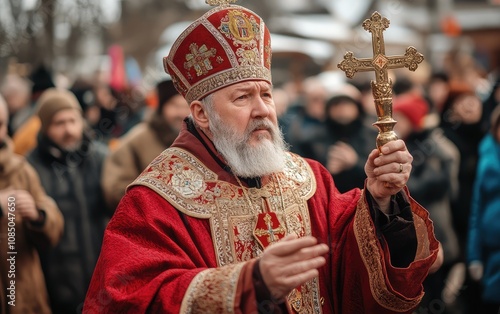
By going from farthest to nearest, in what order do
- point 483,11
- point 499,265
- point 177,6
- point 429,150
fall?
point 483,11
point 177,6
point 429,150
point 499,265

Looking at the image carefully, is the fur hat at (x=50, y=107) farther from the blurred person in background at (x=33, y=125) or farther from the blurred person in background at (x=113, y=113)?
the blurred person in background at (x=113, y=113)

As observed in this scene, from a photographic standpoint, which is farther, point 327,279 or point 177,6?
point 177,6

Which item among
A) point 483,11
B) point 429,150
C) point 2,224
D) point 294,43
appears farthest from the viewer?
point 483,11

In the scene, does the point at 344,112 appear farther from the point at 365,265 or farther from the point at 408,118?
the point at 365,265

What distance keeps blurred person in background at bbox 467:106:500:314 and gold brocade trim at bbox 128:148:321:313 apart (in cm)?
354

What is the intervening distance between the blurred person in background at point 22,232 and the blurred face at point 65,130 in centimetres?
97

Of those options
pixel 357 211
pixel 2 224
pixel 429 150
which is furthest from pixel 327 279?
pixel 429 150

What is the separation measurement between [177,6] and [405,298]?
27.0m

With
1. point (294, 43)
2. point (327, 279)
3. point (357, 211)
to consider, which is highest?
point (294, 43)

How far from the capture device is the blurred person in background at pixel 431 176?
9.14 m

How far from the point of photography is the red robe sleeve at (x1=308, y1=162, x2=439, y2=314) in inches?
185

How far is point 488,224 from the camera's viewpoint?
327 inches

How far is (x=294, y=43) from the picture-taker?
84.0 feet

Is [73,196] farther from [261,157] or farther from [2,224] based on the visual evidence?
[261,157]
